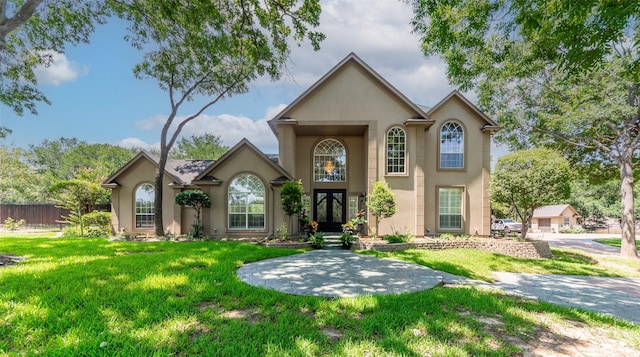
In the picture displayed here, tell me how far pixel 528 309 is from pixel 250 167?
11064mm

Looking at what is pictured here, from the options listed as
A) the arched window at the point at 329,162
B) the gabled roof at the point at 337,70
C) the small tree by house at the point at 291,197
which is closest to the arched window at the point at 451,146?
the gabled roof at the point at 337,70

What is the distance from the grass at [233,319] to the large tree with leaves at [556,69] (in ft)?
15.1

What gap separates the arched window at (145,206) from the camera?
46.6 ft

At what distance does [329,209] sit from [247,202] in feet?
14.7

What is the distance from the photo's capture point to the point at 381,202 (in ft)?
38.1

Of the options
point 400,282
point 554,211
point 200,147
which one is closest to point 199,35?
point 400,282

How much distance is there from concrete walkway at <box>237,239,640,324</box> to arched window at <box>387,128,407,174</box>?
5488mm

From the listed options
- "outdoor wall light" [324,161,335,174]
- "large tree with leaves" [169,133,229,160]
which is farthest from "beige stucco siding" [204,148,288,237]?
"large tree with leaves" [169,133,229,160]

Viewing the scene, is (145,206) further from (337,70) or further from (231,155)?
(337,70)

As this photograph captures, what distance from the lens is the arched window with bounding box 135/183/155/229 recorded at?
46.6 feet

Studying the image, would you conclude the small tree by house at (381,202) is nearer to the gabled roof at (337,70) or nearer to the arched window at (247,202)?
the gabled roof at (337,70)

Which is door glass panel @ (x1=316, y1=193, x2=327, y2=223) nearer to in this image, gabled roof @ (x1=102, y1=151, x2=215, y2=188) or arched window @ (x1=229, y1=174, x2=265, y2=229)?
arched window @ (x1=229, y1=174, x2=265, y2=229)

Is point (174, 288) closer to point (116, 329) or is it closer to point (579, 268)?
point (116, 329)

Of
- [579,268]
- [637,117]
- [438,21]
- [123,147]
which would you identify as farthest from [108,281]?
[123,147]
